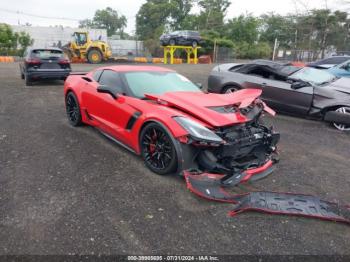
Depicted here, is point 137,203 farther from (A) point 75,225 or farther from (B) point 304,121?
(B) point 304,121

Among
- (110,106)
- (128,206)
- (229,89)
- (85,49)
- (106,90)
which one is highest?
(85,49)

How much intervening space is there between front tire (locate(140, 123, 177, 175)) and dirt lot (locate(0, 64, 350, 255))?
152 millimetres

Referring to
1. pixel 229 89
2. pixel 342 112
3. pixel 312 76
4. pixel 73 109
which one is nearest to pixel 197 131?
pixel 73 109

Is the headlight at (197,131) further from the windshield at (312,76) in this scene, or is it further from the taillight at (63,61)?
the taillight at (63,61)

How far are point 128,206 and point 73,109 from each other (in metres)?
3.47

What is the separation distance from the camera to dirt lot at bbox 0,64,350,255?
2.68 meters

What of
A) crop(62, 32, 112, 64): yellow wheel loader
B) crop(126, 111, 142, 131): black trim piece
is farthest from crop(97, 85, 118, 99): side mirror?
crop(62, 32, 112, 64): yellow wheel loader

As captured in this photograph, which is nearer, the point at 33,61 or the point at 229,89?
the point at 229,89

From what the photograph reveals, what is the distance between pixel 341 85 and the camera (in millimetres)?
6895

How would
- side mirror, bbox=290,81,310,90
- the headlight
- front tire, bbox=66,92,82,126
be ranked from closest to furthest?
the headlight
front tire, bbox=66,92,82,126
side mirror, bbox=290,81,310,90

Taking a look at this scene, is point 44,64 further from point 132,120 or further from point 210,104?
point 210,104

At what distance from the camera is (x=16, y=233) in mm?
2766

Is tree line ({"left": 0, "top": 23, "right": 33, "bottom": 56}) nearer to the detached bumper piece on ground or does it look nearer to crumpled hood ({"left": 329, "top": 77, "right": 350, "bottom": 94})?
crumpled hood ({"left": 329, "top": 77, "right": 350, "bottom": 94})

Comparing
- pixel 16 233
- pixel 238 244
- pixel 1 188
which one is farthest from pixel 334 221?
pixel 1 188
